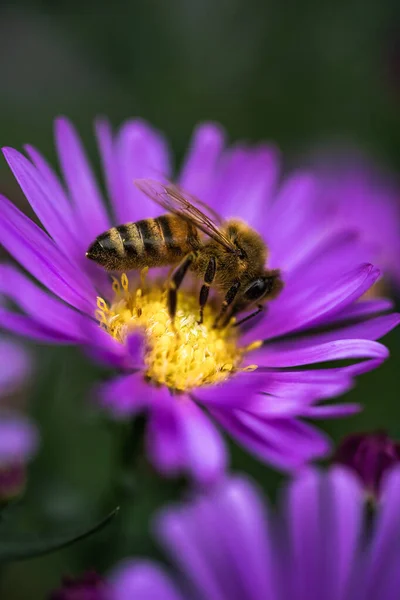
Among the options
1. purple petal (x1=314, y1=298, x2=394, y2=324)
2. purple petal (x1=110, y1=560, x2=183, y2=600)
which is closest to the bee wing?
purple petal (x1=314, y1=298, x2=394, y2=324)

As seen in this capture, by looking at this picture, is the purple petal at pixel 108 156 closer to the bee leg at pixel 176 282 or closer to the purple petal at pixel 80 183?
the purple petal at pixel 80 183

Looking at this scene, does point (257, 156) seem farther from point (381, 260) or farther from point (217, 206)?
point (381, 260)

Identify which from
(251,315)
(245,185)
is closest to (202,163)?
(245,185)

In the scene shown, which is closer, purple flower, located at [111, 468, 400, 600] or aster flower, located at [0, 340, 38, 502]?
purple flower, located at [111, 468, 400, 600]

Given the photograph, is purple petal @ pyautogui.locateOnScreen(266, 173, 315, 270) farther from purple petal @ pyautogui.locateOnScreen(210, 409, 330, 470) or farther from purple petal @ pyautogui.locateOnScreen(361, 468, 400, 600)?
purple petal @ pyautogui.locateOnScreen(361, 468, 400, 600)

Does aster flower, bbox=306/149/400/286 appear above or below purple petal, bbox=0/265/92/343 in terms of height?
above

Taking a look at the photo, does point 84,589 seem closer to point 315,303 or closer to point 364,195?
point 315,303
